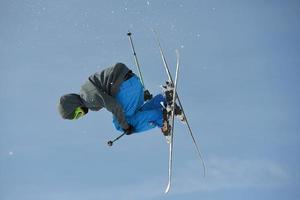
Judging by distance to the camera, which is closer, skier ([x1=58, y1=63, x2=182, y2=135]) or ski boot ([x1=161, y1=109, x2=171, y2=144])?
skier ([x1=58, y1=63, x2=182, y2=135])

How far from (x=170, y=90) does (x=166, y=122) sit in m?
0.65

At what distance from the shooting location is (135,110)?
8.87 metres

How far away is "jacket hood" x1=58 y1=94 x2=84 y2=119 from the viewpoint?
336 inches

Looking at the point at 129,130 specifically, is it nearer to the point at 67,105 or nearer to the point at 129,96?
the point at 129,96

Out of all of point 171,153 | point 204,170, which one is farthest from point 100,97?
point 204,170

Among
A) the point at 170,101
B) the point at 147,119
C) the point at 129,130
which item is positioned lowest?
the point at 129,130

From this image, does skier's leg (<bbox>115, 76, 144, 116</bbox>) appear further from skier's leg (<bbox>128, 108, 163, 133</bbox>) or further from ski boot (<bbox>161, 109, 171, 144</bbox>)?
ski boot (<bbox>161, 109, 171, 144</bbox>)

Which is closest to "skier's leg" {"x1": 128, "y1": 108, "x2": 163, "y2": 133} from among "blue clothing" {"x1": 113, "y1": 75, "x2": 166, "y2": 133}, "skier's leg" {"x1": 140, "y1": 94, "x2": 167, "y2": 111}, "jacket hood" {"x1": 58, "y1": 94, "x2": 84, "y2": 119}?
"blue clothing" {"x1": 113, "y1": 75, "x2": 166, "y2": 133}

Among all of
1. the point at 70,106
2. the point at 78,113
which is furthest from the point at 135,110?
the point at 70,106

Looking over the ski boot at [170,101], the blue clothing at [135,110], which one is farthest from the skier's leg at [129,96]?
the ski boot at [170,101]

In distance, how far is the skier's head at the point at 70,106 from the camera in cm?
855

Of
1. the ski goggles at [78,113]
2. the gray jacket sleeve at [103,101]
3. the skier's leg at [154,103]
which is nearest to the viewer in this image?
the gray jacket sleeve at [103,101]

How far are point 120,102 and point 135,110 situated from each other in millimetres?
349

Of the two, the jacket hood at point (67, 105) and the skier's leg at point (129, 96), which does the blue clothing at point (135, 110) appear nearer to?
the skier's leg at point (129, 96)
